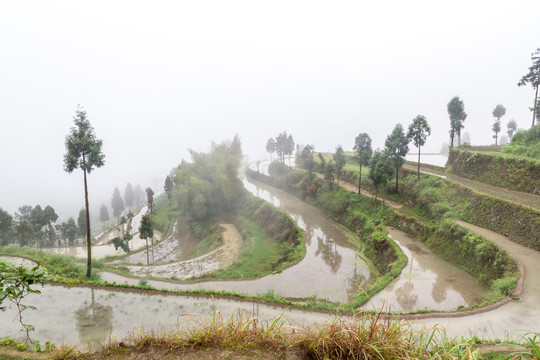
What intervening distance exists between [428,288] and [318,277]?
21.7 ft

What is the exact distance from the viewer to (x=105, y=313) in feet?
37.7

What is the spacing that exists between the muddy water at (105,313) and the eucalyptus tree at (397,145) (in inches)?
945

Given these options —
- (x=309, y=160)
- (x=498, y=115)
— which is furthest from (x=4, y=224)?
(x=498, y=115)

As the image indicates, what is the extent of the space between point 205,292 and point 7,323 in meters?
7.74

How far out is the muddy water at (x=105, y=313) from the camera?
9.84 meters

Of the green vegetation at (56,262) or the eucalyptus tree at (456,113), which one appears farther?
the eucalyptus tree at (456,113)

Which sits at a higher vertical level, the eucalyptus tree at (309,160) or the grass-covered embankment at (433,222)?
the eucalyptus tree at (309,160)

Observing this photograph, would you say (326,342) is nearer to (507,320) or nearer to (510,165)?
(507,320)

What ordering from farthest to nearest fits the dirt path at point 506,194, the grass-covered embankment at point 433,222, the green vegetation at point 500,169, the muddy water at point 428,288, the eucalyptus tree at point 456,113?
the eucalyptus tree at point 456,113 < the green vegetation at point 500,169 < the dirt path at point 506,194 < the grass-covered embankment at point 433,222 < the muddy water at point 428,288

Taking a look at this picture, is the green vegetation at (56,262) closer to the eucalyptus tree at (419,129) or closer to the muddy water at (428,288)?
the muddy water at (428,288)

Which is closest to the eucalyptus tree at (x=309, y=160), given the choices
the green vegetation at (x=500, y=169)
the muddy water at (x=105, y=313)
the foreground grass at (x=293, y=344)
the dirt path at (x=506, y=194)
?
the green vegetation at (x=500, y=169)

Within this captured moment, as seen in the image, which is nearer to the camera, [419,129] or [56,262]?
[56,262]

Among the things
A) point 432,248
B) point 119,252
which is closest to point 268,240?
point 432,248

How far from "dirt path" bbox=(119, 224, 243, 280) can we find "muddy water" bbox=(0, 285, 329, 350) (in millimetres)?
7009
